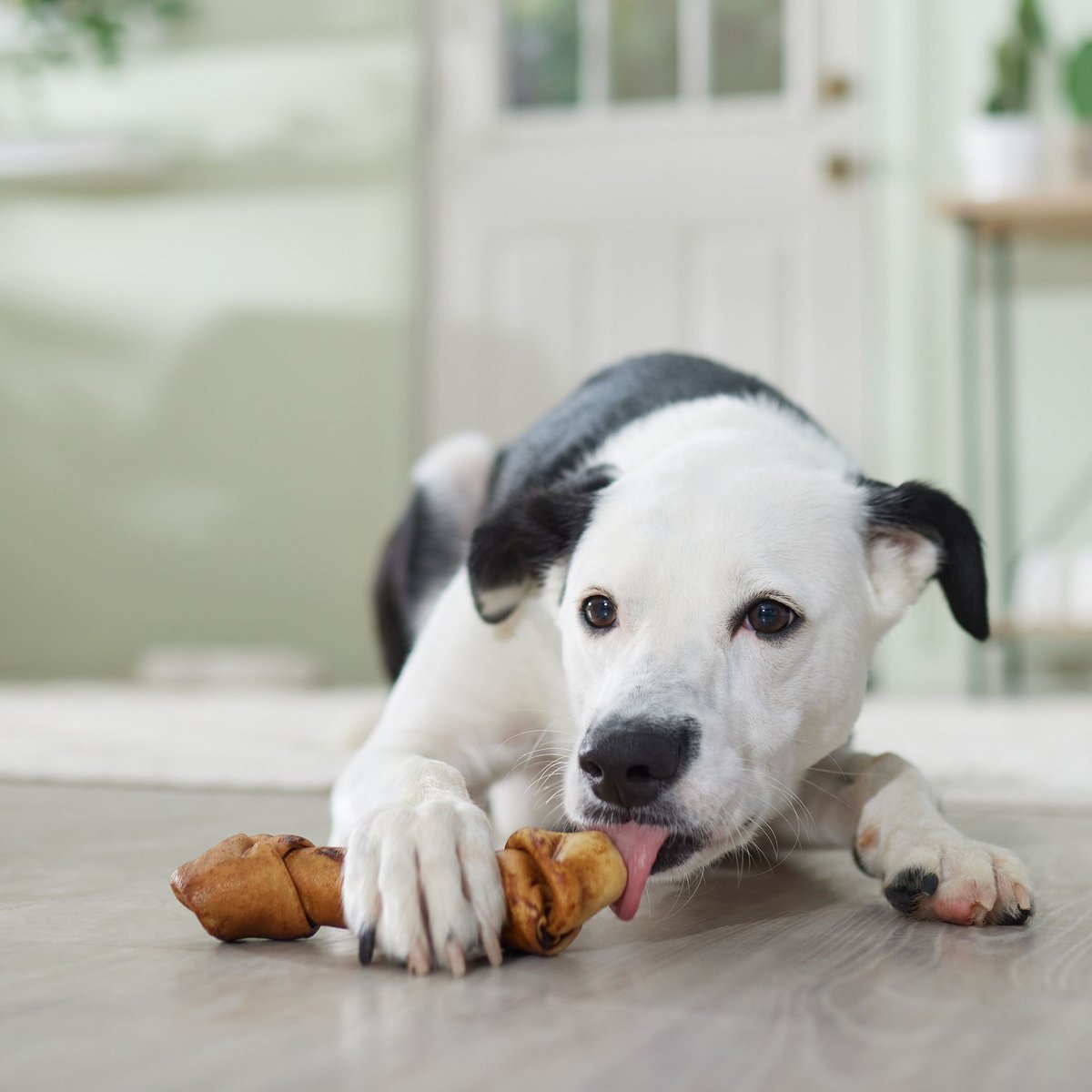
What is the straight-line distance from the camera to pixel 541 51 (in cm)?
452

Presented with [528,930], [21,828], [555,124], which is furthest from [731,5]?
[528,930]

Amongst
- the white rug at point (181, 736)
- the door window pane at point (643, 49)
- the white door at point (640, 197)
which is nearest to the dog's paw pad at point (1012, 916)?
the white rug at point (181, 736)

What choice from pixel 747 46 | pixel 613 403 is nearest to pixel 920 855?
pixel 613 403

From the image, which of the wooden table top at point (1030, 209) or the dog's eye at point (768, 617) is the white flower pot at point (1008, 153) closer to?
the wooden table top at point (1030, 209)

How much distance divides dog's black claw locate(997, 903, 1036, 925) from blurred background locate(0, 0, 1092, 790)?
2.97 metres

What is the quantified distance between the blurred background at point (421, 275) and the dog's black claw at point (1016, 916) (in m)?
2.97

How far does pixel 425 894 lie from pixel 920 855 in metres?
0.43

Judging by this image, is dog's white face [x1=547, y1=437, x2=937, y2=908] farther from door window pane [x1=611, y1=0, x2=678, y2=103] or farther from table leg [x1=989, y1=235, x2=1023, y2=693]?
door window pane [x1=611, y1=0, x2=678, y2=103]

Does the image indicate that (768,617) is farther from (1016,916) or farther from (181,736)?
(181,736)

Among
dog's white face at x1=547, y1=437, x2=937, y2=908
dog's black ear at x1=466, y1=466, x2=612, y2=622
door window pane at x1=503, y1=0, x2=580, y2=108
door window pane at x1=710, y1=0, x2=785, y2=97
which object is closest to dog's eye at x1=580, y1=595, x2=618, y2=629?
dog's white face at x1=547, y1=437, x2=937, y2=908

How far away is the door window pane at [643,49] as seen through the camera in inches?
172

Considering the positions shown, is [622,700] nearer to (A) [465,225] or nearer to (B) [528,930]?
(B) [528,930]

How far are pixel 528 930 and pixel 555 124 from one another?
12.9ft

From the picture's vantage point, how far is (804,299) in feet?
14.0
